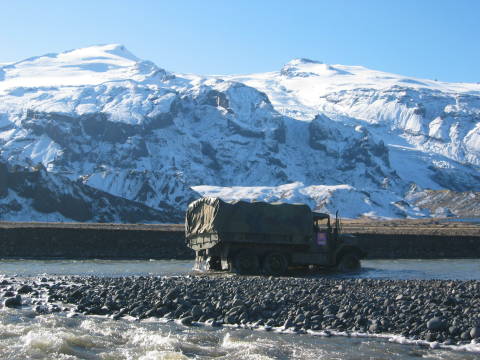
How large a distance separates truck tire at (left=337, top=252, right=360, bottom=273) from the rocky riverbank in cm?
650

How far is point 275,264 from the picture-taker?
3077cm

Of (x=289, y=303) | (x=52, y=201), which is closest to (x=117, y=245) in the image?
(x=289, y=303)

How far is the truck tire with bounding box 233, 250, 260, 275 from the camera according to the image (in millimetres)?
30359

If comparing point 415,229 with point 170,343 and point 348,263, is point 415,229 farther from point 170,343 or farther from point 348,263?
point 170,343

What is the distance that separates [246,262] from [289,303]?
11.0 metres

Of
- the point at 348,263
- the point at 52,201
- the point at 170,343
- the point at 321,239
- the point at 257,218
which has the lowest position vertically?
the point at 52,201

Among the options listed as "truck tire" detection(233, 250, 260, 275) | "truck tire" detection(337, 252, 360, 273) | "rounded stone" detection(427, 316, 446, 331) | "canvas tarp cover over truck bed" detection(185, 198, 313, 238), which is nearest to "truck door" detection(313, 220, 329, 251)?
"canvas tarp cover over truck bed" detection(185, 198, 313, 238)

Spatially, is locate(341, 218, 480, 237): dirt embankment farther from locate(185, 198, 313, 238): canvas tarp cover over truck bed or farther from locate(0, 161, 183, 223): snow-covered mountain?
locate(0, 161, 183, 223): snow-covered mountain

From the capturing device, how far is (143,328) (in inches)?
681

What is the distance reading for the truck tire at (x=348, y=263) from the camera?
32469 millimetres

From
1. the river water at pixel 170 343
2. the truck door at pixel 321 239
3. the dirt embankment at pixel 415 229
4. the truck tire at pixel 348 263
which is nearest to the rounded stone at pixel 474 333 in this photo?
the river water at pixel 170 343

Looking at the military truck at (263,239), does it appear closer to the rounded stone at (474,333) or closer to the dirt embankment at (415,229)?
the rounded stone at (474,333)

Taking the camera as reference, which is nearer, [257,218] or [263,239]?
[263,239]

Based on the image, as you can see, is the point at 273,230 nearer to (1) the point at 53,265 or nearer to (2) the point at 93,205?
(1) the point at 53,265
